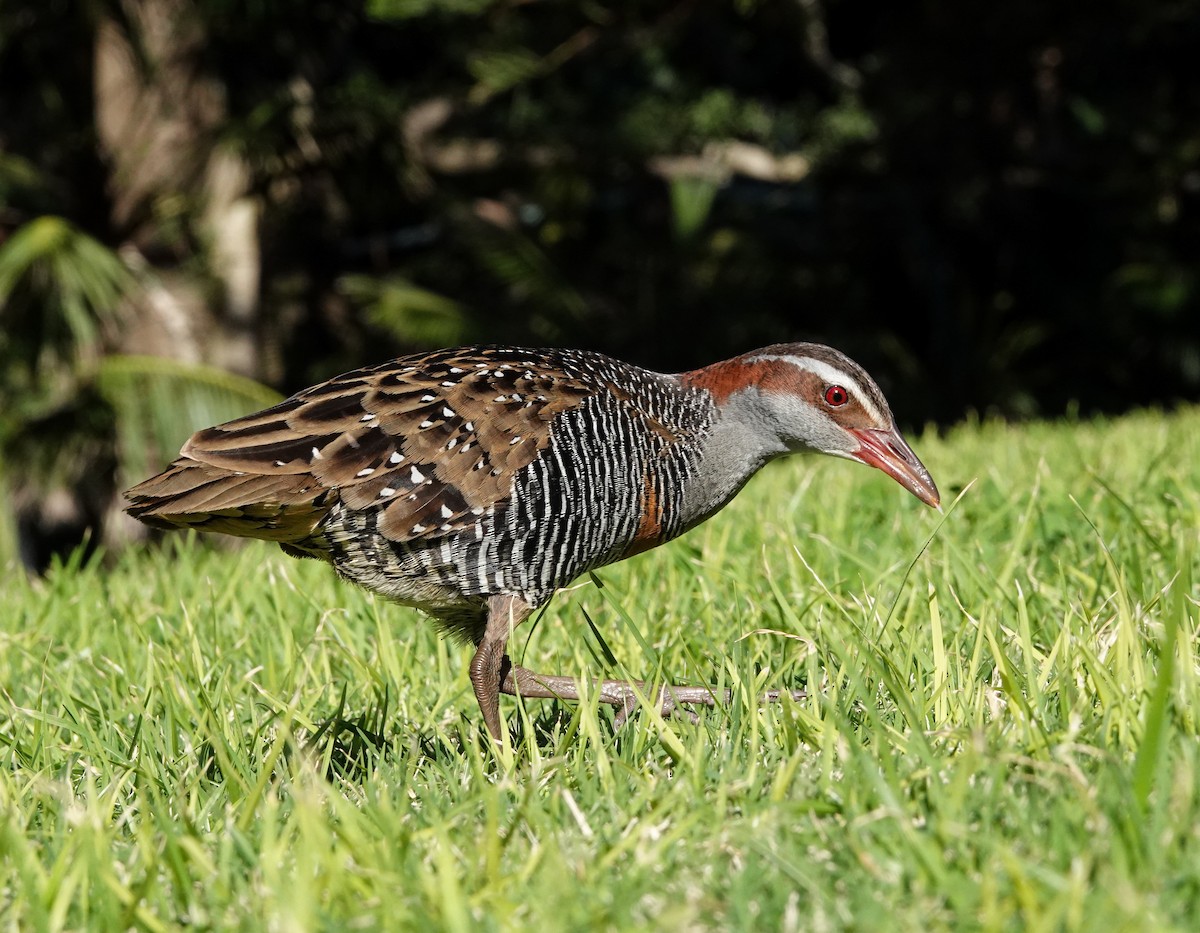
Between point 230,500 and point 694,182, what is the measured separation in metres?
9.86

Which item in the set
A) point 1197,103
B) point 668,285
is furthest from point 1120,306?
point 668,285

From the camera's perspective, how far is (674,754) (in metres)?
2.66

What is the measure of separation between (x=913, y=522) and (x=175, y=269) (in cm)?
768

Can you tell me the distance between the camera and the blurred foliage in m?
10.9

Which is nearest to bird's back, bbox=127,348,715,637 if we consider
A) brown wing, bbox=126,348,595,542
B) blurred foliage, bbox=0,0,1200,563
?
brown wing, bbox=126,348,595,542

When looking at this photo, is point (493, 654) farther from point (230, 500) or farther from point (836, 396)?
point (836, 396)

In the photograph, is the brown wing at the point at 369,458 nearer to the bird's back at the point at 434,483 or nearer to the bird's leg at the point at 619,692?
the bird's back at the point at 434,483

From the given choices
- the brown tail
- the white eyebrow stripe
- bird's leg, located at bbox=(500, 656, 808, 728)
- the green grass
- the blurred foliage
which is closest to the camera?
the green grass

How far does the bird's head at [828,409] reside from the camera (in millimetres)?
3512

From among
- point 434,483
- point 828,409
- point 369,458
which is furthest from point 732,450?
point 369,458

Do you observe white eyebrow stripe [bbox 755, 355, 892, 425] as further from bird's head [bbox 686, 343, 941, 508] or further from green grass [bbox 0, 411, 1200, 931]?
green grass [bbox 0, 411, 1200, 931]

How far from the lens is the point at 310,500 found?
3146 millimetres

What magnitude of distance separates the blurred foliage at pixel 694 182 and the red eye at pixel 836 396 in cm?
766

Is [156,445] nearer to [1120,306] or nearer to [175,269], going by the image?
[175,269]
